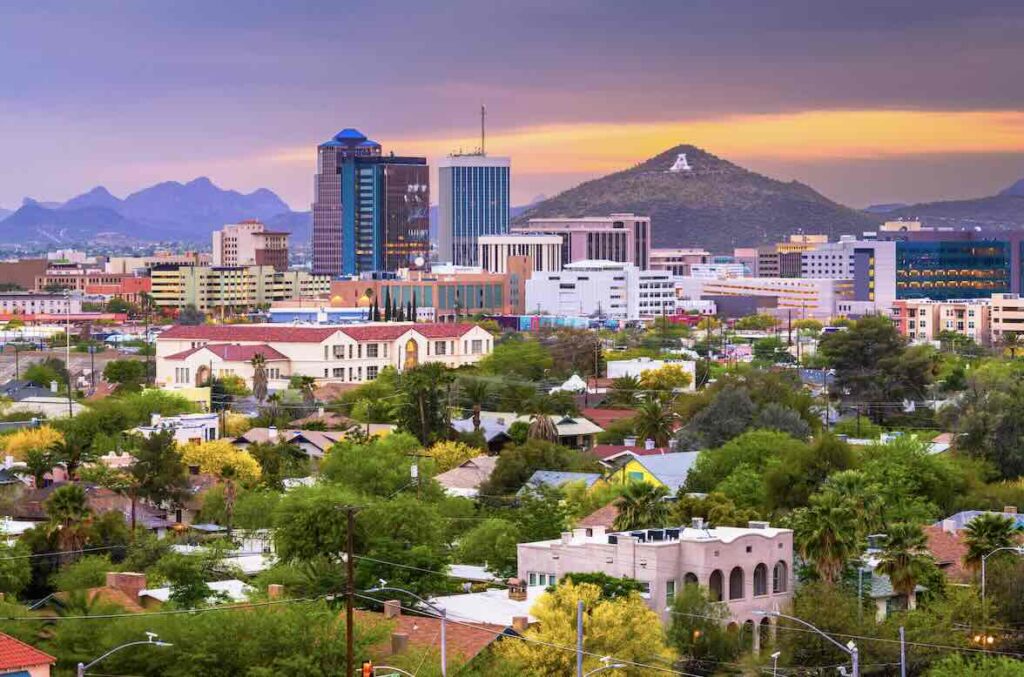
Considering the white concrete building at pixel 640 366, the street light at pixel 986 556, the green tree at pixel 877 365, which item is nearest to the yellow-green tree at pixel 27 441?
the street light at pixel 986 556

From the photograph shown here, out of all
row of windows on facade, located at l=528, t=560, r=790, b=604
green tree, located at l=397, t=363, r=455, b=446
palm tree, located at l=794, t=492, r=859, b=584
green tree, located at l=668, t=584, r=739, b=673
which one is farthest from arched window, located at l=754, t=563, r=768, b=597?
green tree, located at l=397, t=363, r=455, b=446

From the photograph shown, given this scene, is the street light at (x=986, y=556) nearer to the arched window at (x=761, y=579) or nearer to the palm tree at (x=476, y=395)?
the arched window at (x=761, y=579)

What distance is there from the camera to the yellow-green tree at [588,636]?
161 feet

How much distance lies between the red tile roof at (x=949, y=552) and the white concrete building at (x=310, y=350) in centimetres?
8910

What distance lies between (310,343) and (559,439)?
2146 inches

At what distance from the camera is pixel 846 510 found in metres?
60.5

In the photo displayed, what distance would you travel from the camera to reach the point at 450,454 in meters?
99.9

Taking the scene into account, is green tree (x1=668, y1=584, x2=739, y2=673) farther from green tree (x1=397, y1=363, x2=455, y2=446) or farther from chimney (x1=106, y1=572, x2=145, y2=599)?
green tree (x1=397, y1=363, x2=455, y2=446)

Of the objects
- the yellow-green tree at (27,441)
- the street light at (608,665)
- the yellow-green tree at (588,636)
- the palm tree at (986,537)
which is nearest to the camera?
the street light at (608,665)

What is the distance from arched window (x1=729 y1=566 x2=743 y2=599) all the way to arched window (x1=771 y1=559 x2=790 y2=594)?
1.38m

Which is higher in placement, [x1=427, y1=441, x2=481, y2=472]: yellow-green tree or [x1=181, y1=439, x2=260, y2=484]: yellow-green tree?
[x1=181, y1=439, x2=260, y2=484]: yellow-green tree

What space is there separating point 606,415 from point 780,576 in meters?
65.1

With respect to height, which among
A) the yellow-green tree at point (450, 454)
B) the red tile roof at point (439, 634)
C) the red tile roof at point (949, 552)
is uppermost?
the red tile roof at point (439, 634)

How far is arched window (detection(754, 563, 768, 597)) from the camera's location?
59.7 metres
